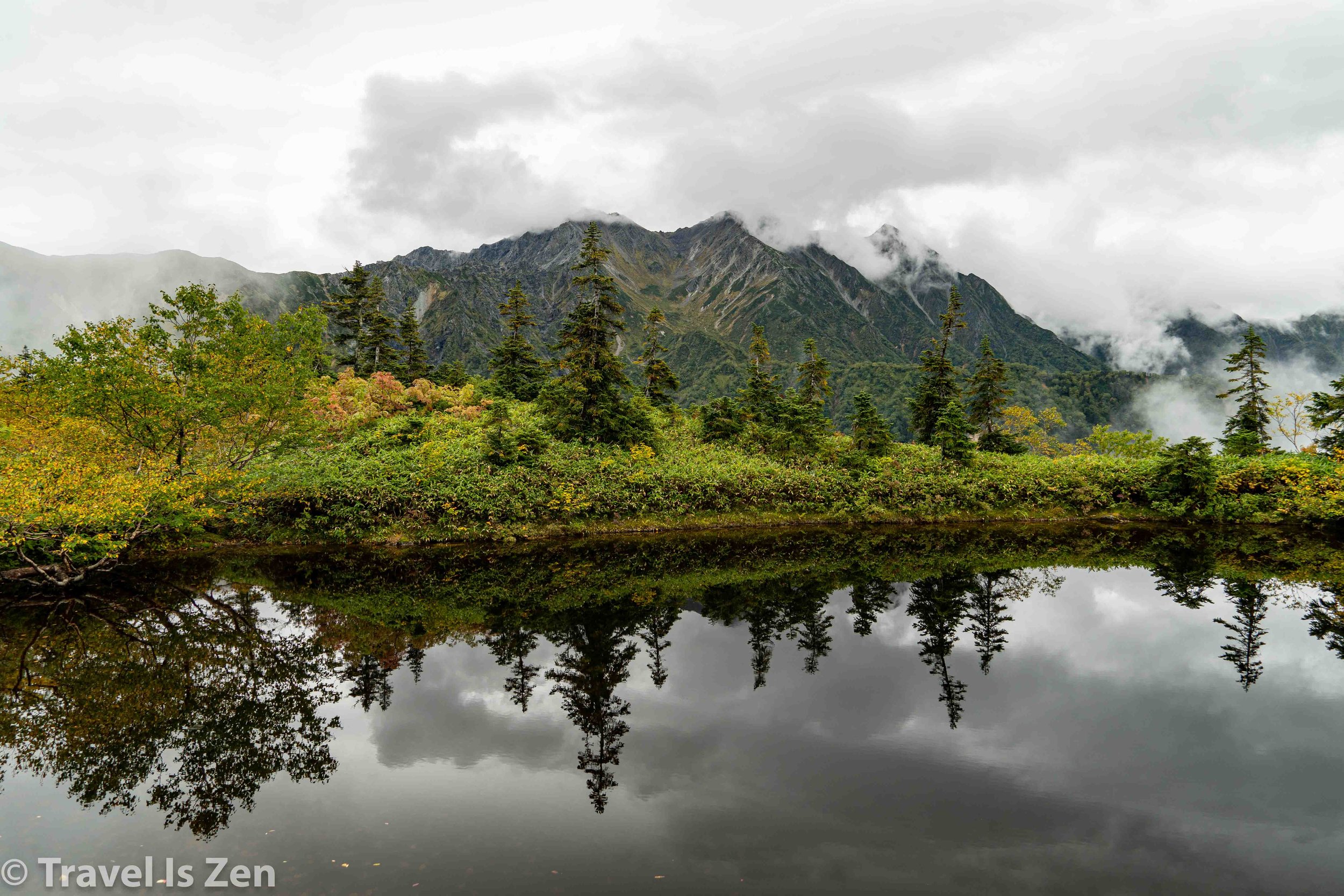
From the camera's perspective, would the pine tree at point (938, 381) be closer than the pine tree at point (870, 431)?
No

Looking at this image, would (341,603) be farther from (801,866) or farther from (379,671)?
(801,866)

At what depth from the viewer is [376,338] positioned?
4731cm

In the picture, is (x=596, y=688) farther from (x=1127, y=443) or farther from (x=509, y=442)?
(x=1127, y=443)

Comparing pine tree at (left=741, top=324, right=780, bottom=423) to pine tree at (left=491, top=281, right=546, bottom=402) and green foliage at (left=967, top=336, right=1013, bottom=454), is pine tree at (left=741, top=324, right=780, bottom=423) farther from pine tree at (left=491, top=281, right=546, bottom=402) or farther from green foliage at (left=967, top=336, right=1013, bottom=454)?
pine tree at (left=491, top=281, right=546, bottom=402)

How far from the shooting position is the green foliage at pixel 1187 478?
34.2 m

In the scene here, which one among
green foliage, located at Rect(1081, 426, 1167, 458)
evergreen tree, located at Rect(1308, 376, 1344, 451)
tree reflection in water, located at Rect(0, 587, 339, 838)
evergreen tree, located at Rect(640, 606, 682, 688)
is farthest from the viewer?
green foliage, located at Rect(1081, 426, 1167, 458)

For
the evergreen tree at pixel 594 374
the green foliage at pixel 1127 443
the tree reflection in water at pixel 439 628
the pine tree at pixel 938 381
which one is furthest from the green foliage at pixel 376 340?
the green foliage at pixel 1127 443

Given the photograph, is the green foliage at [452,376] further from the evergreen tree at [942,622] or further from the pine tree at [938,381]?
the evergreen tree at [942,622]

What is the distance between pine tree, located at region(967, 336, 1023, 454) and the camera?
42.1 meters

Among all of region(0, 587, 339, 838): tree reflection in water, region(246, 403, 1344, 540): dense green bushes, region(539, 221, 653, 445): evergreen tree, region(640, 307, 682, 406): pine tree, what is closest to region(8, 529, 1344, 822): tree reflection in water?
region(0, 587, 339, 838): tree reflection in water

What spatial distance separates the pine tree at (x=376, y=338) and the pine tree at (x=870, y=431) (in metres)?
39.5

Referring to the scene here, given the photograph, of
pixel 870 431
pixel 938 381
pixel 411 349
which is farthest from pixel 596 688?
pixel 411 349

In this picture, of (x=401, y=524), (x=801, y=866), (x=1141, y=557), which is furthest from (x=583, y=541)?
(x=1141, y=557)

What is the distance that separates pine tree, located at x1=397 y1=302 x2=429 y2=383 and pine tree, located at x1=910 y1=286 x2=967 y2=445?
43727mm
